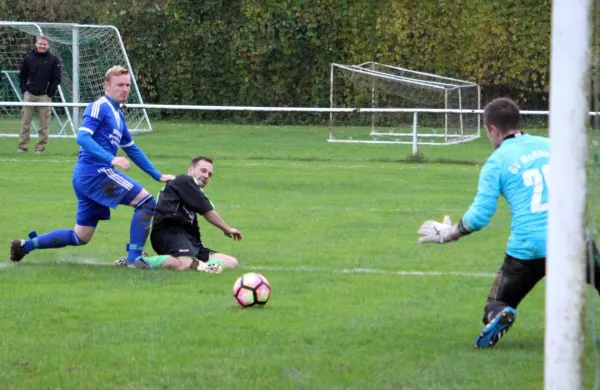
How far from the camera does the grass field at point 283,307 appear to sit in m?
6.09

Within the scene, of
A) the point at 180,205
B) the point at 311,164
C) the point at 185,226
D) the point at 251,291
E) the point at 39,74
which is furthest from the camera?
the point at 39,74

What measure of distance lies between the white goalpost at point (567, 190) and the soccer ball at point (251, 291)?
3240mm

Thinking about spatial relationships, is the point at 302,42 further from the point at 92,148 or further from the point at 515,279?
the point at 515,279

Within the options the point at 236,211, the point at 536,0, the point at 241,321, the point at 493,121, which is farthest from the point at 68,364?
the point at 536,0

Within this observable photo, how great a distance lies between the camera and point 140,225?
9.47 meters

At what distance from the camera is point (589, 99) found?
481cm

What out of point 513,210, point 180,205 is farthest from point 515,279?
point 180,205

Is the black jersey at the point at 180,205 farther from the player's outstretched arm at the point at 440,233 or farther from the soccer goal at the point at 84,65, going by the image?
the soccer goal at the point at 84,65

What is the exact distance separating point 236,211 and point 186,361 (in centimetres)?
713

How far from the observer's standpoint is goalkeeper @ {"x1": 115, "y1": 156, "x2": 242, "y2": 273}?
373 inches

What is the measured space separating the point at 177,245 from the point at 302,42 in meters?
21.3

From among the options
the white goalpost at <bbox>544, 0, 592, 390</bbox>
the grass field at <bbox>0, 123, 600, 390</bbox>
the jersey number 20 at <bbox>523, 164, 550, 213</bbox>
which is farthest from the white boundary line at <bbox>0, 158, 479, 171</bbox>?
the white goalpost at <bbox>544, 0, 592, 390</bbox>

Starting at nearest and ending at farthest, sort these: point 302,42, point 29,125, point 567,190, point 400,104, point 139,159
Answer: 1. point 567,190
2. point 139,159
3. point 29,125
4. point 400,104
5. point 302,42

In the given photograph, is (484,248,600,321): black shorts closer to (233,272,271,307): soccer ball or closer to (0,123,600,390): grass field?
(0,123,600,390): grass field
